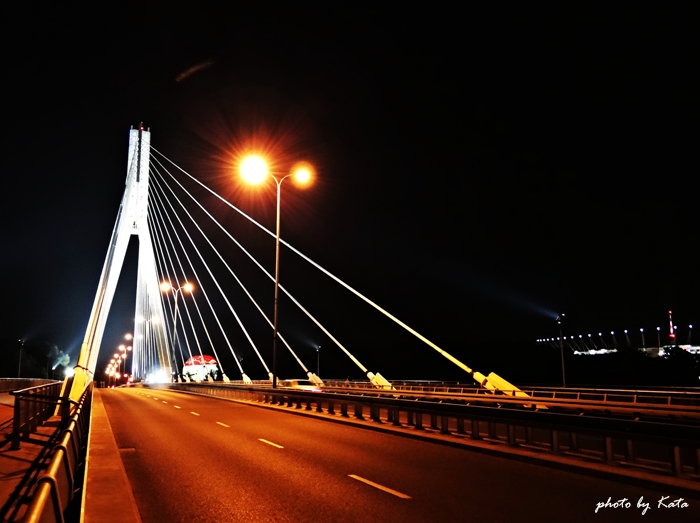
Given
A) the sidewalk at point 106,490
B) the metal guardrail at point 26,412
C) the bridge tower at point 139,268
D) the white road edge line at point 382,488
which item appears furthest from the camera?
the bridge tower at point 139,268

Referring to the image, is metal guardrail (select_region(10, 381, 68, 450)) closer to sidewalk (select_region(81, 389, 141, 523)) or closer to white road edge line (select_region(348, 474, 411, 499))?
sidewalk (select_region(81, 389, 141, 523))

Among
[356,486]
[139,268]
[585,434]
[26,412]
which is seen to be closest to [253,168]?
[26,412]

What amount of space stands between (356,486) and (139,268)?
55131 mm

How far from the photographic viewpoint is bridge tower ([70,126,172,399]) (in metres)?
31.4

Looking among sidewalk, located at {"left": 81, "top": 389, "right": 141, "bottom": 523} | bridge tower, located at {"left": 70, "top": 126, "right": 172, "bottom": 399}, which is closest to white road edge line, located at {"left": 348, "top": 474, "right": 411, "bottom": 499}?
sidewalk, located at {"left": 81, "top": 389, "right": 141, "bottom": 523}

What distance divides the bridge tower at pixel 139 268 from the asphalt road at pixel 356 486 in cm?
1227

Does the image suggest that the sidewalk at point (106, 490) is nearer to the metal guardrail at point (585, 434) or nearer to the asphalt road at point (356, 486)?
the asphalt road at point (356, 486)

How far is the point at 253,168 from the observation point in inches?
1008

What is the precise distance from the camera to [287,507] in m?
7.88

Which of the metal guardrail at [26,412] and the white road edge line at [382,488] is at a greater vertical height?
the metal guardrail at [26,412]

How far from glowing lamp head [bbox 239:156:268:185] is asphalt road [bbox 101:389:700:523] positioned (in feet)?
43.3

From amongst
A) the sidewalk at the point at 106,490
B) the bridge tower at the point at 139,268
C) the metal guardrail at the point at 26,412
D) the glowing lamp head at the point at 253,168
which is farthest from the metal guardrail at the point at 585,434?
the bridge tower at the point at 139,268

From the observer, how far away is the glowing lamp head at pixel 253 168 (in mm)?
25469

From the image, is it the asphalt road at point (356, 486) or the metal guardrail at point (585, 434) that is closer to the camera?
the asphalt road at point (356, 486)
